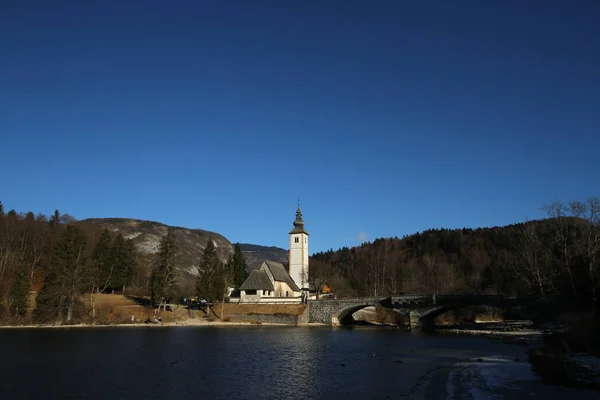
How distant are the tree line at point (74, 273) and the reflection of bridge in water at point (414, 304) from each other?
58.4 ft

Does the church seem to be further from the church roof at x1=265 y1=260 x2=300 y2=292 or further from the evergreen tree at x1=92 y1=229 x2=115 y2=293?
the evergreen tree at x1=92 y1=229 x2=115 y2=293

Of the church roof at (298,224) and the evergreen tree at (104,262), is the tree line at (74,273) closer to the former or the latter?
the evergreen tree at (104,262)

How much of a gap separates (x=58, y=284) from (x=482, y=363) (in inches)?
2297

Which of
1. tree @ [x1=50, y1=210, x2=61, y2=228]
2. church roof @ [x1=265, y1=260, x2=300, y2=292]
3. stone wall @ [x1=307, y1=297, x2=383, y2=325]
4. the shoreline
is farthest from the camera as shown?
tree @ [x1=50, y1=210, x2=61, y2=228]

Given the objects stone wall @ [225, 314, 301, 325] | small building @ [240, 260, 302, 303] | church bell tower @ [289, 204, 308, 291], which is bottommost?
stone wall @ [225, 314, 301, 325]

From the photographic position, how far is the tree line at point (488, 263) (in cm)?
5212

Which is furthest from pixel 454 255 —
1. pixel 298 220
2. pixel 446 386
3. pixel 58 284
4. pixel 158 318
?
pixel 446 386

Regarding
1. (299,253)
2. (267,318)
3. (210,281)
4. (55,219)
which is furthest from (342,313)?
(55,219)

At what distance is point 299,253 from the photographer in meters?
102

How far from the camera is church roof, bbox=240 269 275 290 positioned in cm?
9106

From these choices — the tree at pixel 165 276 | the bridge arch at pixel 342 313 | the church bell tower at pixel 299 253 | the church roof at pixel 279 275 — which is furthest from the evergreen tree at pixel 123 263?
the bridge arch at pixel 342 313

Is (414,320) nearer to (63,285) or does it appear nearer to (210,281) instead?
(210,281)

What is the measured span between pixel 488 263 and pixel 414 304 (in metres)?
64.0

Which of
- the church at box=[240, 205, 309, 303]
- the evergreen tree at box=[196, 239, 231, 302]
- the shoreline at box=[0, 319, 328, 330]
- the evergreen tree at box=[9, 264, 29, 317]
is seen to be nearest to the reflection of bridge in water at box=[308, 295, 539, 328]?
the shoreline at box=[0, 319, 328, 330]
